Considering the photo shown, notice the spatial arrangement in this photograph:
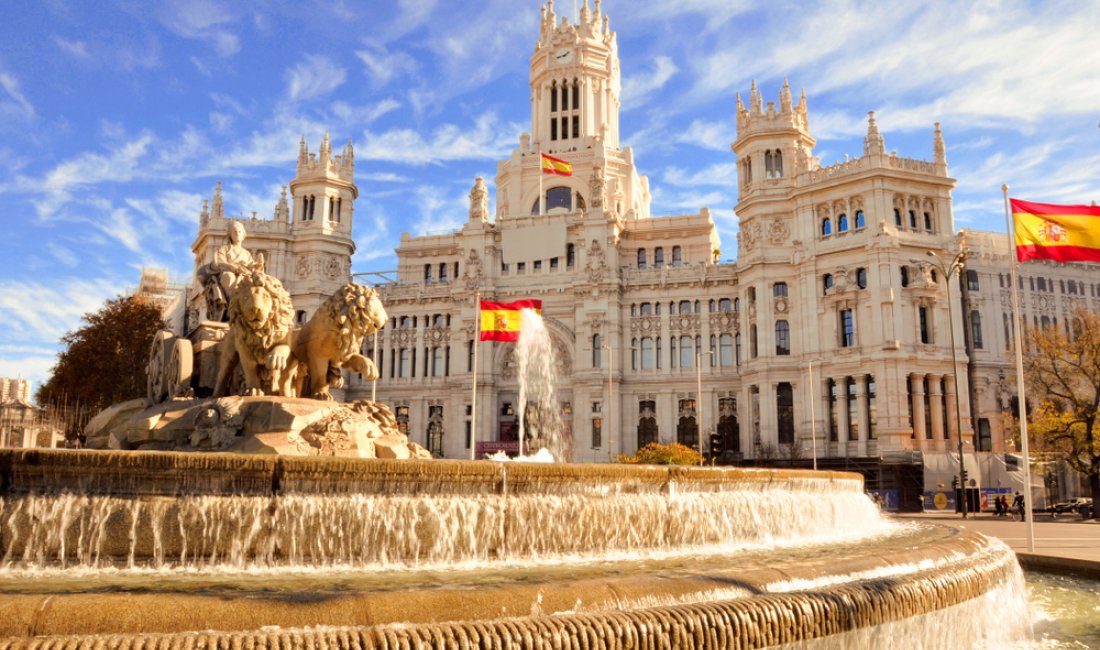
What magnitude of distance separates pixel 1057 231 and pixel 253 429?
18417mm

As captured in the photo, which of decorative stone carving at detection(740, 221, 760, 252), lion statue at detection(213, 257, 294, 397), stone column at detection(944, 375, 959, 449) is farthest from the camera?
decorative stone carving at detection(740, 221, 760, 252)

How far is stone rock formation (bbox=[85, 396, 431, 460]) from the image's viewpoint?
12.1 meters

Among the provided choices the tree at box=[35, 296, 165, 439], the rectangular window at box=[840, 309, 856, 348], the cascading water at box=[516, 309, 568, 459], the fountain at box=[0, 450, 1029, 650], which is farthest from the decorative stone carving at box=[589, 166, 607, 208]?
the fountain at box=[0, 450, 1029, 650]

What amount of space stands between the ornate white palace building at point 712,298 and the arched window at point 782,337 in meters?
0.22

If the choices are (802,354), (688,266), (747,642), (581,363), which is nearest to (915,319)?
(802,354)

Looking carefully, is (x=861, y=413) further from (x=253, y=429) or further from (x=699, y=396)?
(x=253, y=429)

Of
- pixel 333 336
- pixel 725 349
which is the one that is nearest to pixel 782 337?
pixel 725 349

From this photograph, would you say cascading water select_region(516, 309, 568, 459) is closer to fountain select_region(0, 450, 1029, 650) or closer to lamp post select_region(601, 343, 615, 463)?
lamp post select_region(601, 343, 615, 463)

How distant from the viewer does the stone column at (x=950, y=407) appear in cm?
5342

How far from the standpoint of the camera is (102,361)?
52.1m

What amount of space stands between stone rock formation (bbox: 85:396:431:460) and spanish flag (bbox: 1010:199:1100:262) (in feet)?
51.3

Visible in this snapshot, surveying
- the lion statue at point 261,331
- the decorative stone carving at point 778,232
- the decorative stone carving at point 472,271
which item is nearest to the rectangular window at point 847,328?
the decorative stone carving at point 778,232

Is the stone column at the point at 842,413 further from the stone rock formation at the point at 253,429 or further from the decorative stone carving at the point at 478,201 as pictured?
the stone rock formation at the point at 253,429

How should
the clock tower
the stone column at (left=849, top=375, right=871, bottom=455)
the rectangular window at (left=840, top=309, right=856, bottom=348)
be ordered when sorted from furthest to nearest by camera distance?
the clock tower
the rectangular window at (left=840, top=309, right=856, bottom=348)
the stone column at (left=849, top=375, right=871, bottom=455)
